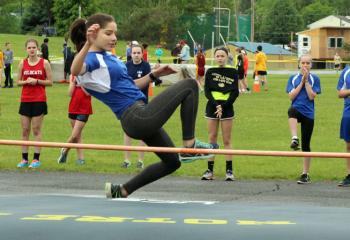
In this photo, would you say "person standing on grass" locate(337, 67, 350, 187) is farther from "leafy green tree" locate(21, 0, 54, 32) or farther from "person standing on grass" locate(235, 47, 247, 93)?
"leafy green tree" locate(21, 0, 54, 32)

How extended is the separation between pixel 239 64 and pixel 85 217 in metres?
24.2

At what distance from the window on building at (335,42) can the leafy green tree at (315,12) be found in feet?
179

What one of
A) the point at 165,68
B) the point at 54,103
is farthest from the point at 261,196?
the point at 54,103

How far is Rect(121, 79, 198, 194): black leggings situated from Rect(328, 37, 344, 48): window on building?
79.4 metres

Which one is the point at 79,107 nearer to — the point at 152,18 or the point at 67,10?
the point at 152,18

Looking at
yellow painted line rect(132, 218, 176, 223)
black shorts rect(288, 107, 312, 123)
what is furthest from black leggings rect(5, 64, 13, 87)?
yellow painted line rect(132, 218, 176, 223)

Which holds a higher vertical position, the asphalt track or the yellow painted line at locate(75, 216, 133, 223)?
the yellow painted line at locate(75, 216, 133, 223)

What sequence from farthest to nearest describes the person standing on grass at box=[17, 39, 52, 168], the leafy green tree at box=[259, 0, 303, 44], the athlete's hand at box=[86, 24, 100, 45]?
the leafy green tree at box=[259, 0, 303, 44] < the person standing on grass at box=[17, 39, 52, 168] < the athlete's hand at box=[86, 24, 100, 45]

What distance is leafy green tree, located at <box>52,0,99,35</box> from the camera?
84562 millimetres

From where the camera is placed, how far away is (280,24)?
12425 cm

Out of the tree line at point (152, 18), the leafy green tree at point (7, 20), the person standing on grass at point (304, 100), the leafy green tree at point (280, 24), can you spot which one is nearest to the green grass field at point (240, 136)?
the person standing on grass at point (304, 100)

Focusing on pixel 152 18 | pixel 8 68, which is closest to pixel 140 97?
pixel 8 68

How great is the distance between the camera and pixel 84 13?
83.9 metres

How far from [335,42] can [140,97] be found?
262 ft
